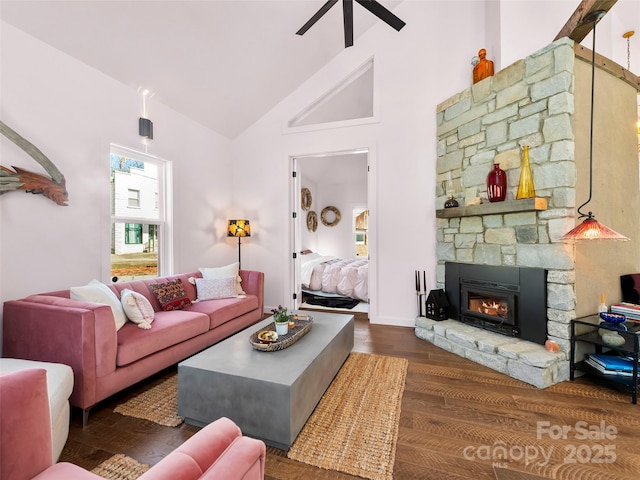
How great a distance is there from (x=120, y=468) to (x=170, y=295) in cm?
177

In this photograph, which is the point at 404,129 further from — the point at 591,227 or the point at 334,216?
the point at 334,216

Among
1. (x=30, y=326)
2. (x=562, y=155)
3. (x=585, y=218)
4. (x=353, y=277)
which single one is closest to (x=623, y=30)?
(x=562, y=155)

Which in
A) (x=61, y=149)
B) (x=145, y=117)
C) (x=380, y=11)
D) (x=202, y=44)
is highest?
(x=202, y=44)

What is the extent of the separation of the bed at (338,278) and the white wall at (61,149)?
315 centimetres

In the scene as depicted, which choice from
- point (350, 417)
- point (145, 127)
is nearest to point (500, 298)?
point (350, 417)

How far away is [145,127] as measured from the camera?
3.39m

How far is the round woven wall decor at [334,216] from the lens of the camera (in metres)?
8.11

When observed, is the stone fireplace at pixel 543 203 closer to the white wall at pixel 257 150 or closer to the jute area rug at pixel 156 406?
the white wall at pixel 257 150

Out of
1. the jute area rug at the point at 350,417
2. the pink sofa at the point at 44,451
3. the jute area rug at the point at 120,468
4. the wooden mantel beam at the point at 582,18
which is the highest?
the wooden mantel beam at the point at 582,18

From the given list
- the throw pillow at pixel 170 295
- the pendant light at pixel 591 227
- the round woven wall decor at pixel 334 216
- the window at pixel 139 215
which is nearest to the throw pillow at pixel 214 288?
the throw pillow at pixel 170 295

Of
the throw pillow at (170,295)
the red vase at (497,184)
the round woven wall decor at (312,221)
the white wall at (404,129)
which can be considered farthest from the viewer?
the round woven wall decor at (312,221)

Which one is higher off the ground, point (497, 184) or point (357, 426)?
point (497, 184)

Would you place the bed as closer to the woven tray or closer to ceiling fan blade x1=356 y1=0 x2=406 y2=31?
the woven tray

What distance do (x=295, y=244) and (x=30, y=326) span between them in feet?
10.4
